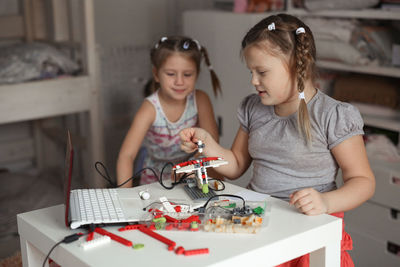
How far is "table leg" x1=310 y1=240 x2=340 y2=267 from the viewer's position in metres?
1.10

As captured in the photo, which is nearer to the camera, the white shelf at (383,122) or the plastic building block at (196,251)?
the plastic building block at (196,251)

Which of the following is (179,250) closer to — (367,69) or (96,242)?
(96,242)

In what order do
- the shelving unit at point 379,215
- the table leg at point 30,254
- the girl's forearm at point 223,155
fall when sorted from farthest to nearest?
the shelving unit at point 379,215 → the girl's forearm at point 223,155 → the table leg at point 30,254

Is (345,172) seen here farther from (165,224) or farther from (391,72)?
(391,72)

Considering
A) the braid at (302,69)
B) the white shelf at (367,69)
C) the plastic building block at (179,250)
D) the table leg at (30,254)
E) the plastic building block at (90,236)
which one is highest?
the braid at (302,69)

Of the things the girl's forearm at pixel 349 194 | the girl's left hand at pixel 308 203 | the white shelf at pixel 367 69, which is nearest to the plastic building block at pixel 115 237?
the girl's left hand at pixel 308 203

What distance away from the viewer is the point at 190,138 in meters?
1.42

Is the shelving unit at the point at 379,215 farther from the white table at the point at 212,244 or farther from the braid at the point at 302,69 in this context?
the white table at the point at 212,244

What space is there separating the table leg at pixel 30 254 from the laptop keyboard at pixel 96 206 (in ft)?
0.42

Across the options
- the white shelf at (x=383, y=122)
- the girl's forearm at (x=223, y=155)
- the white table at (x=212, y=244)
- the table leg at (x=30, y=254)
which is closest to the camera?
the white table at (x=212, y=244)

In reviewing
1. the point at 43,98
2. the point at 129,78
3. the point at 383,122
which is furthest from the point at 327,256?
the point at 129,78

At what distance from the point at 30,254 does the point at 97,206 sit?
0.61ft

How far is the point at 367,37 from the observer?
221cm

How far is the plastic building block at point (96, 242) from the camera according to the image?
3.26 ft
